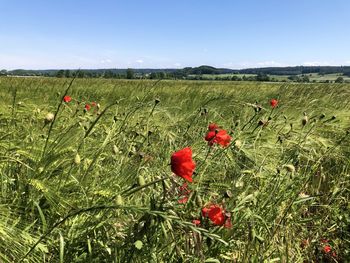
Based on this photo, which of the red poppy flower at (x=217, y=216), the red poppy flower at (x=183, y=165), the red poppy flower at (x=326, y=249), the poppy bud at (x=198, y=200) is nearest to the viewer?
the red poppy flower at (x=183, y=165)

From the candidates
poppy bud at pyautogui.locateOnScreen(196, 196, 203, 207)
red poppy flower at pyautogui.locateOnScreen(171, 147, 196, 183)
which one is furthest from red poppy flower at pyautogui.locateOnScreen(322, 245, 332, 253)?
red poppy flower at pyautogui.locateOnScreen(171, 147, 196, 183)

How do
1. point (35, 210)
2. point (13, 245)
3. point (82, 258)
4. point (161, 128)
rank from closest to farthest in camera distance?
point (13, 245) < point (82, 258) < point (35, 210) < point (161, 128)

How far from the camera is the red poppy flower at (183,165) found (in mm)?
1009

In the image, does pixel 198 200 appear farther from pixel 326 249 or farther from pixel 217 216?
pixel 326 249

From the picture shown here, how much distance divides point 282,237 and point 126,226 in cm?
79

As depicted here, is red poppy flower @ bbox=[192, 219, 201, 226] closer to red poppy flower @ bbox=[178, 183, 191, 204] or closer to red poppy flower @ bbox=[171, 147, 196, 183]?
red poppy flower @ bbox=[178, 183, 191, 204]

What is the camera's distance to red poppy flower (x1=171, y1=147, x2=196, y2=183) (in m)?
1.01

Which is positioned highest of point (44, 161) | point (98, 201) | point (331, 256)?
point (44, 161)

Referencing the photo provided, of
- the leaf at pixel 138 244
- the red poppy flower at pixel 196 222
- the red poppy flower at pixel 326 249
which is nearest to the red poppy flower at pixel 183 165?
the leaf at pixel 138 244

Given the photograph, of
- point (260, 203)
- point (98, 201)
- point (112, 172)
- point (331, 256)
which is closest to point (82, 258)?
point (98, 201)

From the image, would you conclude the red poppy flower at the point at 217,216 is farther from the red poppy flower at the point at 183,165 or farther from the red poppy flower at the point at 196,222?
the red poppy flower at the point at 183,165

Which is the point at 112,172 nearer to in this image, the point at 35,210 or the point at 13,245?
the point at 35,210

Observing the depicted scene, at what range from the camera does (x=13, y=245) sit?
1096mm

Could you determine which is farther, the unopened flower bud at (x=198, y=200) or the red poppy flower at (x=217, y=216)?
the unopened flower bud at (x=198, y=200)
